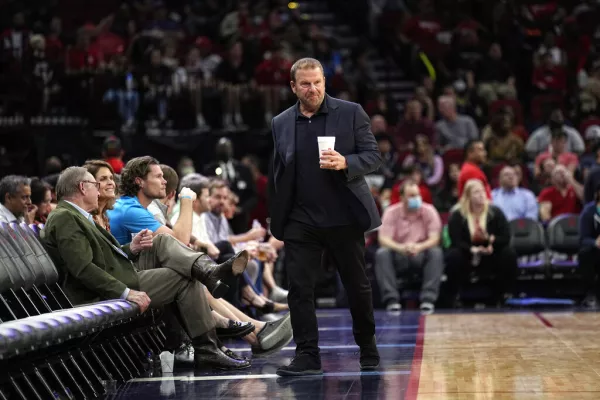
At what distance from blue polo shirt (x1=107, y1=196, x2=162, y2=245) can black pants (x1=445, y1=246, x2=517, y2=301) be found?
211 inches

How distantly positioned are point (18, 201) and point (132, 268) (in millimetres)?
1685

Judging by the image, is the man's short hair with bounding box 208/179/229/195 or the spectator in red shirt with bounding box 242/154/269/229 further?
the spectator in red shirt with bounding box 242/154/269/229

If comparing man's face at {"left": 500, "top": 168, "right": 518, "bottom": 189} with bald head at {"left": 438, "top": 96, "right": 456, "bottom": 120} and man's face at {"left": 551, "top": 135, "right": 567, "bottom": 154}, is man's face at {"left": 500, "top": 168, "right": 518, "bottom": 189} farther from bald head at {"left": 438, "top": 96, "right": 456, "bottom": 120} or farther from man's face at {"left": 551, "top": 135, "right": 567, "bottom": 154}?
bald head at {"left": 438, "top": 96, "right": 456, "bottom": 120}

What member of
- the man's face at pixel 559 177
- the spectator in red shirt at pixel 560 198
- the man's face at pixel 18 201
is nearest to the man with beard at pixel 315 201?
the man's face at pixel 18 201

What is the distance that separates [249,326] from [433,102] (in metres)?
10.4

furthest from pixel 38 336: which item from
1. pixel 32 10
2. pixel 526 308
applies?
pixel 32 10

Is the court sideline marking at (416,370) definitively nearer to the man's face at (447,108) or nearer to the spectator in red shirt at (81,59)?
the man's face at (447,108)

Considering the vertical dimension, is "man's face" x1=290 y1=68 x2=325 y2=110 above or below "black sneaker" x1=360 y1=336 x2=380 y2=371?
above

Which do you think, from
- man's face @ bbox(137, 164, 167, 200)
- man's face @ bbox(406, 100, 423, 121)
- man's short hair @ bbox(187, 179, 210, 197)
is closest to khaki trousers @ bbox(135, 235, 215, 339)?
man's face @ bbox(137, 164, 167, 200)

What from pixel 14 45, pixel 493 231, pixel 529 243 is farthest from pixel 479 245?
pixel 14 45

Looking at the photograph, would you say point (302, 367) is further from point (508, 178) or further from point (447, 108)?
point (447, 108)

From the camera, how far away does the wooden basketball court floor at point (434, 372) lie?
17.1 ft

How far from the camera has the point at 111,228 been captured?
6.80m

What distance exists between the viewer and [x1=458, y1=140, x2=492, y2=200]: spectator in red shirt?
12.0 metres
